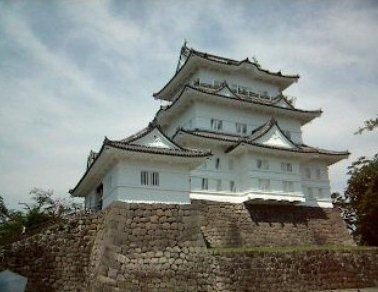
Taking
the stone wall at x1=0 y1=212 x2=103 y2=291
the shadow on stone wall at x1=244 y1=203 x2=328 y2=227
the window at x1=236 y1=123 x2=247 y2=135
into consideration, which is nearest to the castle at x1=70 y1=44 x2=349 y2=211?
the window at x1=236 y1=123 x2=247 y2=135

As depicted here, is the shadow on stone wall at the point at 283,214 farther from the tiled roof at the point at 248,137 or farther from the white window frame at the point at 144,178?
the white window frame at the point at 144,178

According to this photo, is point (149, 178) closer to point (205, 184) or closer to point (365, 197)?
point (205, 184)

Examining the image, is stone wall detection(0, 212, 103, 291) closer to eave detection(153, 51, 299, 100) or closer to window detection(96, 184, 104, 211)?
window detection(96, 184, 104, 211)

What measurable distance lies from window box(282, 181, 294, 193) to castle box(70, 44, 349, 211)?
3.1 inches

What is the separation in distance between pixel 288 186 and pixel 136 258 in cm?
1529

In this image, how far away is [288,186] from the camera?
27500 millimetres

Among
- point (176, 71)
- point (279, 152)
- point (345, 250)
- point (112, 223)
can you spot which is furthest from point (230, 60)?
point (112, 223)

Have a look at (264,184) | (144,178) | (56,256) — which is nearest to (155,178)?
(144,178)

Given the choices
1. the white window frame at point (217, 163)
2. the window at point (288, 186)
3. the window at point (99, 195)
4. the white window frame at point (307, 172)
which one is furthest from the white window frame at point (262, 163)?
the window at point (99, 195)

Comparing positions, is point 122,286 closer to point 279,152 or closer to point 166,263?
point 166,263

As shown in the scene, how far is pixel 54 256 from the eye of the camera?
54.0 ft

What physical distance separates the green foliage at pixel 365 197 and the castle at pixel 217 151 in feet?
8.52

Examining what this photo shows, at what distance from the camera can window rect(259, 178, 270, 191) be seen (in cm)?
2655

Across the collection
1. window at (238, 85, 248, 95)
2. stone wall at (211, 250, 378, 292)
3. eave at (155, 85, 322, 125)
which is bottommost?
stone wall at (211, 250, 378, 292)
